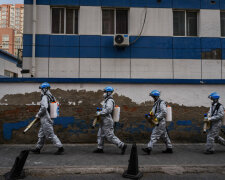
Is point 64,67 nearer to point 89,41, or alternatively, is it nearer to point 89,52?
point 89,52

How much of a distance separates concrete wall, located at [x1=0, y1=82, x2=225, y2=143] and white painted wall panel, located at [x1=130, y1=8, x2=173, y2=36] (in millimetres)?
3041

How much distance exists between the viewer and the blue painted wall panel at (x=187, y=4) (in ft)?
35.4

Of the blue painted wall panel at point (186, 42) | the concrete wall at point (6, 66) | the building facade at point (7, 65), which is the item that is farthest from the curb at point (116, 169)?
the concrete wall at point (6, 66)

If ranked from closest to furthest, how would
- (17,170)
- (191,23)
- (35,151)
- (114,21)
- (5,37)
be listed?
(17,170)
(35,151)
(114,21)
(191,23)
(5,37)

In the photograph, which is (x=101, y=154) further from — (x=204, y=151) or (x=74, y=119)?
(x=204, y=151)

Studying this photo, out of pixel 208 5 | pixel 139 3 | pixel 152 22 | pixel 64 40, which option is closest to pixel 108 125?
pixel 64 40

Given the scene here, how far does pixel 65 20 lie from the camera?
1069 cm

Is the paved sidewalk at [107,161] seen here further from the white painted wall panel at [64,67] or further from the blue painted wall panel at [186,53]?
the blue painted wall panel at [186,53]

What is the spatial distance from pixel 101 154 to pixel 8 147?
3.27 metres

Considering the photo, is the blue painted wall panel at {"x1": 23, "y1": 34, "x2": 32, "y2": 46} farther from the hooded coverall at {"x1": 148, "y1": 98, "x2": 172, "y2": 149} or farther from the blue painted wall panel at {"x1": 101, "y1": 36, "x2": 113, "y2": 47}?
the hooded coverall at {"x1": 148, "y1": 98, "x2": 172, "y2": 149}

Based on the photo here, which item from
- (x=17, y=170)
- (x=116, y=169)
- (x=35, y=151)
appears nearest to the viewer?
(x=17, y=170)

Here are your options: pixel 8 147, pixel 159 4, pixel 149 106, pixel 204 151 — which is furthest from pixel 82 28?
pixel 204 151

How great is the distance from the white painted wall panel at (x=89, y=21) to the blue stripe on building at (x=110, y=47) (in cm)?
25

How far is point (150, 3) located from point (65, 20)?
4074 mm
